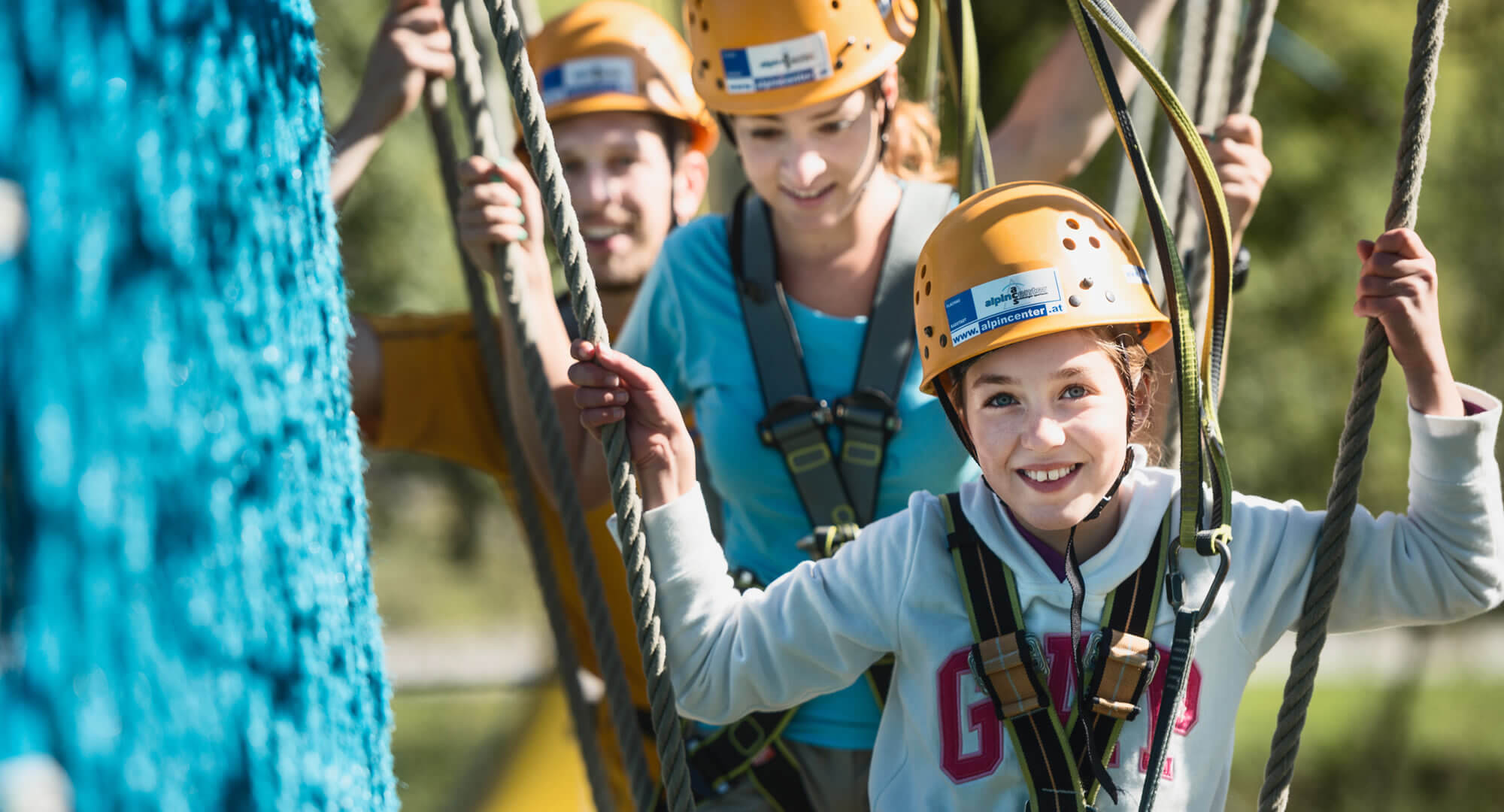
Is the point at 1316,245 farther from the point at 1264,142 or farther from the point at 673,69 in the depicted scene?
the point at 673,69

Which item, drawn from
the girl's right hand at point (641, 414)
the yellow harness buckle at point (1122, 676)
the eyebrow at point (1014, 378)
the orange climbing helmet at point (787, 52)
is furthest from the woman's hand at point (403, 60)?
the yellow harness buckle at point (1122, 676)

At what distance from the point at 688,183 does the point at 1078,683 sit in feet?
5.26

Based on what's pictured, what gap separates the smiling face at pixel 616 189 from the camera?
8.80ft

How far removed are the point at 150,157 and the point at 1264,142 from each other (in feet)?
23.0

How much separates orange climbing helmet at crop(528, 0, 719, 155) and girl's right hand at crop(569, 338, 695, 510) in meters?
1.21

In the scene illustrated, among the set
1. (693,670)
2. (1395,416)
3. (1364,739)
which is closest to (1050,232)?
(693,670)

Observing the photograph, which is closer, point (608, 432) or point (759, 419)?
point (608, 432)

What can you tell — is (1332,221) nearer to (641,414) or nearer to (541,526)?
(541,526)

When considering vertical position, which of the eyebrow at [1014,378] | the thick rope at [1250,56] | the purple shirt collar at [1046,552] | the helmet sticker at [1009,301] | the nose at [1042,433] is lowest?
the purple shirt collar at [1046,552]

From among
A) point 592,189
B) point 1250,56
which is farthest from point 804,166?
point 1250,56

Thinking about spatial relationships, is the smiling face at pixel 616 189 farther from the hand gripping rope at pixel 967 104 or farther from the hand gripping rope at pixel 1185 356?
the hand gripping rope at pixel 1185 356

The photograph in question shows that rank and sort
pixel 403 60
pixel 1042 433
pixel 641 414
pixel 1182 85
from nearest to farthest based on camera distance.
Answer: pixel 1042 433
pixel 641 414
pixel 403 60
pixel 1182 85

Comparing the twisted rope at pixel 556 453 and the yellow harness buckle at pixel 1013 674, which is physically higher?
the twisted rope at pixel 556 453

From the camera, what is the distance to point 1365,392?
166 centimetres
